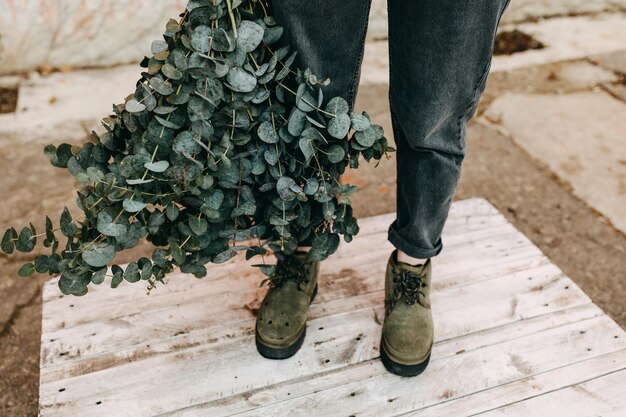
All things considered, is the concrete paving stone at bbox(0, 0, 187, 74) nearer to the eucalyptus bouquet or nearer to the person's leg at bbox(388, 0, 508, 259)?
the eucalyptus bouquet

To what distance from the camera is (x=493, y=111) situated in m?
2.44

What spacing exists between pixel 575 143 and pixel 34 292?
6.41ft

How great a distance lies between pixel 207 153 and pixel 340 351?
0.53 meters

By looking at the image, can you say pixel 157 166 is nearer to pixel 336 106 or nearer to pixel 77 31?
pixel 336 106

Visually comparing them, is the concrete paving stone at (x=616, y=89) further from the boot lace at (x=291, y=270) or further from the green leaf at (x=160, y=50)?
the green leaf at (x=160, y=50)

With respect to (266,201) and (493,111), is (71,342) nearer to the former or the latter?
(266,201)

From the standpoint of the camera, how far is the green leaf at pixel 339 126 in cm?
92

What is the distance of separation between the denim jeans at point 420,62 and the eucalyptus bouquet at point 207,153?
0.05 metres

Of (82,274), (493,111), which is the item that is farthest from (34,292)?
(493,111)

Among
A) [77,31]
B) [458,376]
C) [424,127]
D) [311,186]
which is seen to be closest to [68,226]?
[311,186]

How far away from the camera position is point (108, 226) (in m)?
0.88

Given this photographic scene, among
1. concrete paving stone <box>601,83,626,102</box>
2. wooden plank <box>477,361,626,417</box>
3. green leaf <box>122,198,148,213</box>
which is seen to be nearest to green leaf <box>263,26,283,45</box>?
green leaf <box>122,198,148,213</box>

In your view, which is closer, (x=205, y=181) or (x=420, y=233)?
(x=205, y=181)

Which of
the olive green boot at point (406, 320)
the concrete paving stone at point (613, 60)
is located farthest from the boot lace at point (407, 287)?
the concrete paving stone at point (613, 60)
